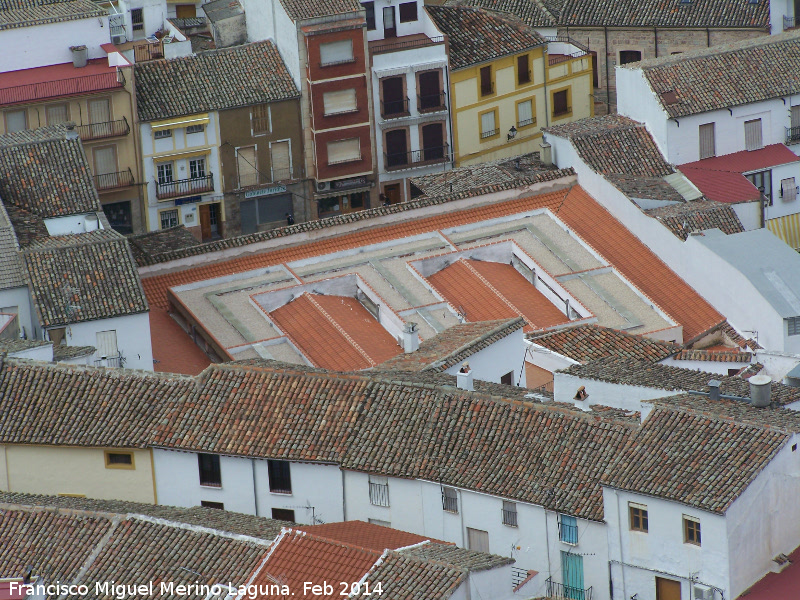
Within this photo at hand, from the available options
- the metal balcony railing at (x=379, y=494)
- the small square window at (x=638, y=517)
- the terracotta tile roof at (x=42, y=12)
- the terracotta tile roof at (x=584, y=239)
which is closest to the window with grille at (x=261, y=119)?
the terracotta tile roof at (x=42, y=12)

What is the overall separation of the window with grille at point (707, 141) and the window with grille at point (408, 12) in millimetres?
15754

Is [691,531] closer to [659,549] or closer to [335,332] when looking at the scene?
[659,549]

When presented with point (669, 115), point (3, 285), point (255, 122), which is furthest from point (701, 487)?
point (255, 122)

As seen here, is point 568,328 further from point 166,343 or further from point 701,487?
point 701,487

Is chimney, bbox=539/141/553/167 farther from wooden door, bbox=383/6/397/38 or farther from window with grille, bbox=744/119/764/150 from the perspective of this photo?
wooden door, bbox=383/6/397/38

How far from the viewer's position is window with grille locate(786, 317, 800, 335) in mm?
76188

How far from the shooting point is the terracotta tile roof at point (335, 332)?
74.9 metres

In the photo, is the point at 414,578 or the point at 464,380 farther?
the point at 464,380

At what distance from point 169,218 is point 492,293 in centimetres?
1844

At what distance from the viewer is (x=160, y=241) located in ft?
274

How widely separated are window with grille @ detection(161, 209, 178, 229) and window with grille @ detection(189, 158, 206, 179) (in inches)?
71.2

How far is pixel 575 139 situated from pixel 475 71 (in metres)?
9.74

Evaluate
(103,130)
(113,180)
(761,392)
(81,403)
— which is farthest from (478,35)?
(761,392)

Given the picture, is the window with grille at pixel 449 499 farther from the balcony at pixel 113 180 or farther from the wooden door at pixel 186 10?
the wooden door at pixel 186 10
